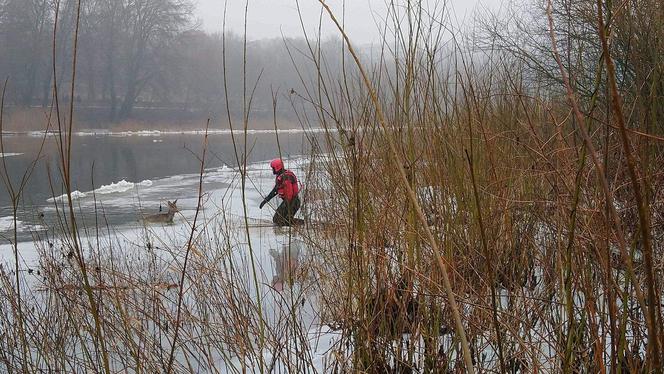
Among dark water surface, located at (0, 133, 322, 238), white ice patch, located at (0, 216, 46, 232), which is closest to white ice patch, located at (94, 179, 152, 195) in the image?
dark water surface, located at (0, 133, 322, 238)

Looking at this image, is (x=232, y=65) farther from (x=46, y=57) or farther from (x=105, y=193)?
(x=105, y=193)

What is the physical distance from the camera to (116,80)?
1934 inches

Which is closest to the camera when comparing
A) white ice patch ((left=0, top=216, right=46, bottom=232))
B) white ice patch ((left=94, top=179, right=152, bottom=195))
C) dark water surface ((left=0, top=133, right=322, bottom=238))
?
white ice patch ((left=0, top=216, right=46, bottom=232))

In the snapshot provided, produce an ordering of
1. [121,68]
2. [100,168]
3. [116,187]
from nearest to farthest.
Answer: [116,187] → [100,168] → [121,68]

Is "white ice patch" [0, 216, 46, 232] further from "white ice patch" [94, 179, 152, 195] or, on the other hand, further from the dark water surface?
"white ice patch" [94, 179, 152, 195]

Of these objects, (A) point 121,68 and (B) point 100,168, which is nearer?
(B) point 100,168

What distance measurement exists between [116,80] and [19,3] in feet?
33.9

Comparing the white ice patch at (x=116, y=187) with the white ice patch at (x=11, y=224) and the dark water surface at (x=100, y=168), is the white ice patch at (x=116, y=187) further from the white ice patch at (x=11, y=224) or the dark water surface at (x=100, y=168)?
the white ice patch at (x=11, y=224)

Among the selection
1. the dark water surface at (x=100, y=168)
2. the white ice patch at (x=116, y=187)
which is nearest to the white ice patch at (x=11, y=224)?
the dark water surface at (x=100, y=168)

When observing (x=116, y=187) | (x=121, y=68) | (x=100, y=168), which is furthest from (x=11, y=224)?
(x=121, y=68)

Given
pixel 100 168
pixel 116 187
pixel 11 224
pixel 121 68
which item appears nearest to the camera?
pixel 11 224

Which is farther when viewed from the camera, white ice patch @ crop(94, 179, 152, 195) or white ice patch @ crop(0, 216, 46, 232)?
white ice patch @ crop(94, 179, 152, 195)

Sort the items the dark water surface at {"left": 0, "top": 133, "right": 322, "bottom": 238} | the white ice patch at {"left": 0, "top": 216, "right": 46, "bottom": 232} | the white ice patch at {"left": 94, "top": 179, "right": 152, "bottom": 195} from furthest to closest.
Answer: the white ice patch at {"left": 94, "top": 179, "right": 152, "bottom": 195}
the dark water surface at {"left": 0, "top": 133, "right": 322, "bottom": 238}
the white ice patch at {"left": 0, "top": 216, "right": 46, "bottom": 232}

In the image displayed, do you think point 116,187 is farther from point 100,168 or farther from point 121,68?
point 121,68
